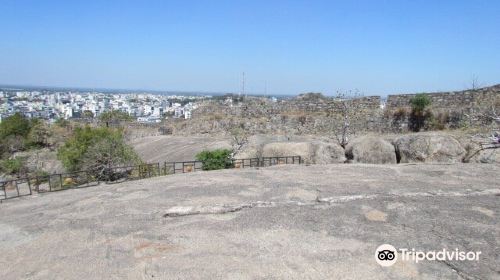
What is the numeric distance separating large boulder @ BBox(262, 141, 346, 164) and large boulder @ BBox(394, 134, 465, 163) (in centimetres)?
235

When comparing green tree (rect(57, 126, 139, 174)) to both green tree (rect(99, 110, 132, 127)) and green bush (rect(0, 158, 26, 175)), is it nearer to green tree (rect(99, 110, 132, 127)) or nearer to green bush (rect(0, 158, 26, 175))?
green bush (rect(0, 158, 26, 175))

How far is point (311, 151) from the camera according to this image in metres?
15.9

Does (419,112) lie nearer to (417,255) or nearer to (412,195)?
(412,195)

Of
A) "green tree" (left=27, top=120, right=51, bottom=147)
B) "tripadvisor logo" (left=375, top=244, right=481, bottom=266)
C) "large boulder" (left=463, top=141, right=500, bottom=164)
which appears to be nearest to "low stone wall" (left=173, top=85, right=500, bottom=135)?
"large boulder" (left=463, top=141, right=500, bottom=164)

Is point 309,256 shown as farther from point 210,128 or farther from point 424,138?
point 210,128

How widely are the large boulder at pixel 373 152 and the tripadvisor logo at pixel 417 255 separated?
31.3 ft

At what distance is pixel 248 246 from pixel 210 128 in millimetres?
22332

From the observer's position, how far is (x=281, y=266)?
15.5 feet

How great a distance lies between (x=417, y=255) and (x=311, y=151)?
11.0 meters

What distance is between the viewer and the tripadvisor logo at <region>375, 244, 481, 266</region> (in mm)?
4805

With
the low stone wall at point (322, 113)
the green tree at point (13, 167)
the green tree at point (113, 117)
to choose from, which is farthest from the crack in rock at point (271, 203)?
the green tree at point (113, 117)

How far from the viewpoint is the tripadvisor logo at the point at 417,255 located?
480cm

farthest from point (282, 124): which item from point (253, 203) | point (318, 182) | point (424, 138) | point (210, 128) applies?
point (253, 203)

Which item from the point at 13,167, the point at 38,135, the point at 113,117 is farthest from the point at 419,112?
the point at 38,135
